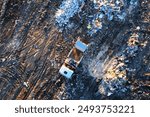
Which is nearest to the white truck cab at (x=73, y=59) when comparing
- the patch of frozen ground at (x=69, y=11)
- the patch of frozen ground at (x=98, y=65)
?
the patch of frozen ground at (x=98, y=65)

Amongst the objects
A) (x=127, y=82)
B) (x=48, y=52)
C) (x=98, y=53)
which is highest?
(x=48, y=52)

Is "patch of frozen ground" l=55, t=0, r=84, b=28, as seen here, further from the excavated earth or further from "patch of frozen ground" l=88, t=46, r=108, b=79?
"patch of frozen ground" l=88, t=46, r=108, b=79

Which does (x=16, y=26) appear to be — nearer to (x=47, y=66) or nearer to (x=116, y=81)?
(x=47, y=66)

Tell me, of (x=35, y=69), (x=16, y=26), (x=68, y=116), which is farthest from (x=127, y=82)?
(x=16, y=26)

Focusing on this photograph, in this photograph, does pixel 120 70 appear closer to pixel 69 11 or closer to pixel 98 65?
pixel 98 65

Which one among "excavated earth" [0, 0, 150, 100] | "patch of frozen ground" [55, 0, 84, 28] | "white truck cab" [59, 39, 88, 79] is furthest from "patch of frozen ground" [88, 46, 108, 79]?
"patch of frozen ground" [55, 0, 84, 28]

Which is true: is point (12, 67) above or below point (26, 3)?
below

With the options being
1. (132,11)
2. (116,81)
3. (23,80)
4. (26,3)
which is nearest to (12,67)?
(23,80)

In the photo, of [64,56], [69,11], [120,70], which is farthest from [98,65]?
[69,11]
